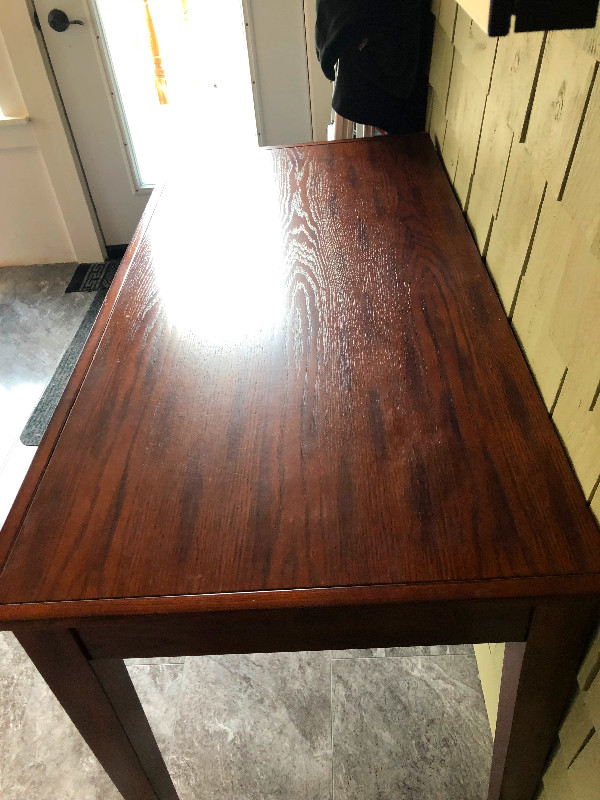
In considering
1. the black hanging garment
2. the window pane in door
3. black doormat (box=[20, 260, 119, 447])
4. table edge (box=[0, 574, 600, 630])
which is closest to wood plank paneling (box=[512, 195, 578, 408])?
table edge (box=[0, 574, 600, 630])

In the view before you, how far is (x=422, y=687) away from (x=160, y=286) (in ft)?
3.34

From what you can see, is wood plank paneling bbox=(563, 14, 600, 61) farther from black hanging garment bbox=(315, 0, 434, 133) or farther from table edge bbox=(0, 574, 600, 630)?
black hanging garment bbox=(315, 0, 434, 133)

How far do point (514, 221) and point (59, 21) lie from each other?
198 cm

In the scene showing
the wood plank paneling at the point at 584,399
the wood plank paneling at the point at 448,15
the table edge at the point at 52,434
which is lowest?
the table edge at the point at 52,434

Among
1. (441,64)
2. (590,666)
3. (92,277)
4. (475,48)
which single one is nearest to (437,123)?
(441,64)

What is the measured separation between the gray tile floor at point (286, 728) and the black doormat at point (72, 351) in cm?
70

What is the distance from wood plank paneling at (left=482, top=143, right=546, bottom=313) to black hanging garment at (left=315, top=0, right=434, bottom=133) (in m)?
0.62

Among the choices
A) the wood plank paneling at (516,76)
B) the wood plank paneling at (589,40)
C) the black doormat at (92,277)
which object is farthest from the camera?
the black doormat at (92,277)

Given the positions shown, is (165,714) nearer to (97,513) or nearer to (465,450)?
(97,513)

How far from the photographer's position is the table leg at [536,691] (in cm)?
71

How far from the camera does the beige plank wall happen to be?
0.69 metres

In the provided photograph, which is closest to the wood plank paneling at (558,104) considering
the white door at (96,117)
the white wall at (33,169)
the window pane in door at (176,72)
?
the window pane in door at (176,72)

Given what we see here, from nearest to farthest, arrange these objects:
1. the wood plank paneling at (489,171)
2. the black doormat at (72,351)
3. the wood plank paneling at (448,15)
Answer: the wood plank paneling at (489,171) → the wood plank paneling at (448,15) → the black doormat at (72,351)

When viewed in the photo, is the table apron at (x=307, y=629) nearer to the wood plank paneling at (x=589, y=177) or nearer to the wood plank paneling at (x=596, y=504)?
the wood plank paneling at (x=596, y=504)
